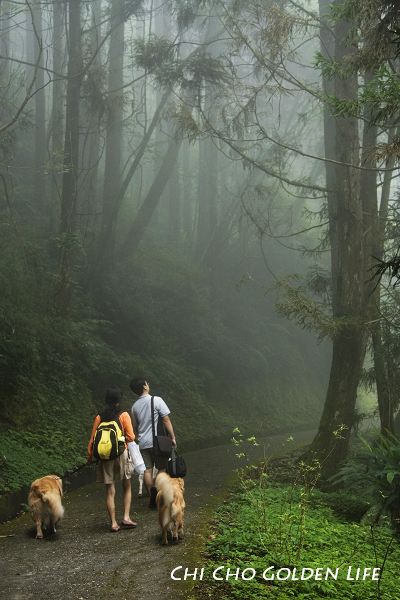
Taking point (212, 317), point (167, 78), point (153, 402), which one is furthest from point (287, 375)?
point (153, 402)

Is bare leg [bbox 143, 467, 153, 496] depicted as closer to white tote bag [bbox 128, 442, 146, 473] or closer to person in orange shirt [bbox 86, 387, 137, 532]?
white tote bag [bbox 128, 442, 146, 473]

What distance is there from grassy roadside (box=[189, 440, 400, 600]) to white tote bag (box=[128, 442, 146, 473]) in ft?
3.46

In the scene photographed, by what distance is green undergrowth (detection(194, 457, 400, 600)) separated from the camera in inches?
175

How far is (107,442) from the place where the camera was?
6.11 meters

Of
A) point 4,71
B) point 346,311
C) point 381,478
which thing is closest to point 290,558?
point 381,478

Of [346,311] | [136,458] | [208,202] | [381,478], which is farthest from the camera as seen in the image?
[208,202]

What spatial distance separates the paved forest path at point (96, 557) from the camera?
4328mm

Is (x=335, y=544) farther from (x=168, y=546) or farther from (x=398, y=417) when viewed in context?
(x=398, y=417)

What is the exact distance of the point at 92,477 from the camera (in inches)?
382

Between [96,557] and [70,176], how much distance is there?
1118 cm

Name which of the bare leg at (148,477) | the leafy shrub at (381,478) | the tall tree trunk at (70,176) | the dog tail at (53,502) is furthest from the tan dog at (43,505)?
the tall tree trunk at (70,176)

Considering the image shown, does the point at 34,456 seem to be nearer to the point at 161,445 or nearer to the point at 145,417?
the point at 145,417

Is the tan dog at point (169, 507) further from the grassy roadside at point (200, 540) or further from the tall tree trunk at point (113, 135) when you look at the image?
the tall tree trunk at point (113, 135)

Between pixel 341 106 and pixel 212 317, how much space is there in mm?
17377
